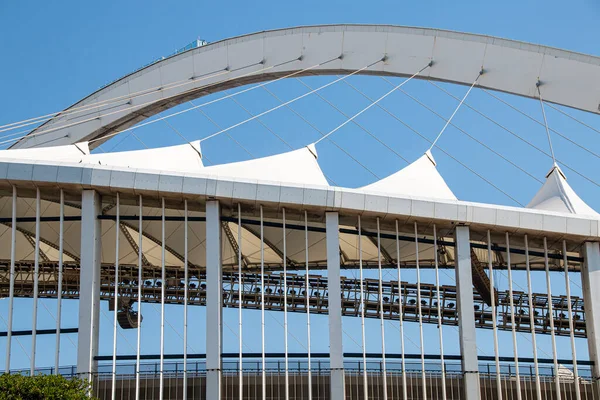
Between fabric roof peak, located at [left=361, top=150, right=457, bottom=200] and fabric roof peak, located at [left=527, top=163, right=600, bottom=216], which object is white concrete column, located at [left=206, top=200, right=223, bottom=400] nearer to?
fabric roof peak, located at [left=361, top=150, right=457, bottom=200]

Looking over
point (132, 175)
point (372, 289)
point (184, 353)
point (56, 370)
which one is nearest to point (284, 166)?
point (132, 175)

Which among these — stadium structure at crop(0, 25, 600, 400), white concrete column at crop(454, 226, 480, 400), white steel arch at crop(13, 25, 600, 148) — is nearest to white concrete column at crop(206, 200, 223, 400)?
stadium structure at crop(0, 25, 600, 400)

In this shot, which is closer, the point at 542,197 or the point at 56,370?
the point at 56,370

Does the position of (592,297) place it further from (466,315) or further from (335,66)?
(335,66)

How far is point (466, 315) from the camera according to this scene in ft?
116

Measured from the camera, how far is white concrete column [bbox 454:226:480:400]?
34.6 m

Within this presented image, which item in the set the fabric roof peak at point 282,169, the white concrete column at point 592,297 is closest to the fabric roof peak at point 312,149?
the fabric roof peak at point 282,169

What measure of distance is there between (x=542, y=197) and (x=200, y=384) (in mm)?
15806

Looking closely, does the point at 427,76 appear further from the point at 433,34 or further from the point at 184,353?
the point at 184,353

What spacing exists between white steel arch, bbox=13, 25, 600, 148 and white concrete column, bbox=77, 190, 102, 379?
634cm

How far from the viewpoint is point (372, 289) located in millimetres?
52406

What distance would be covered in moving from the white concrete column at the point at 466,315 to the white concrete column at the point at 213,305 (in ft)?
28.3

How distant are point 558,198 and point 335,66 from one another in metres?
13.4

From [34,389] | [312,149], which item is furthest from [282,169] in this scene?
[34,389]
